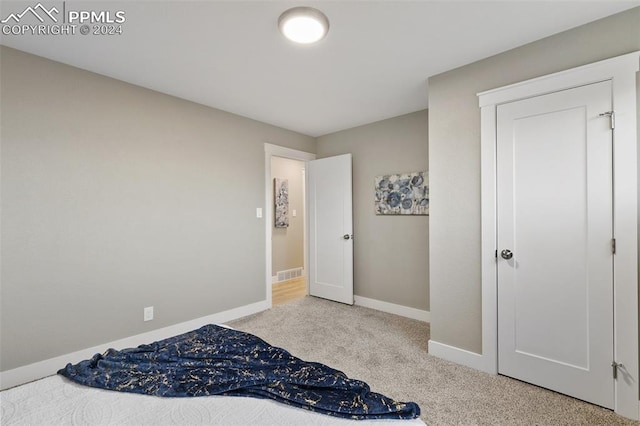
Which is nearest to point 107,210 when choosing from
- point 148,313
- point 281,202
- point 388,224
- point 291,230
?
point 148,313

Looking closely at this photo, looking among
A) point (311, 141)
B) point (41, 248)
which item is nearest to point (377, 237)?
point (311, 141)

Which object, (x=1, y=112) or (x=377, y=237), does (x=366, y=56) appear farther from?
(x=1, y=112)

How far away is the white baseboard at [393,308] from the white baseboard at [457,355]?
70 centimetres

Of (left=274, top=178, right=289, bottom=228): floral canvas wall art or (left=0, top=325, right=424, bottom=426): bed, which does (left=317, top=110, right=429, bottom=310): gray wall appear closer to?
(left=274, top=178, right=289, bottom=228): floral canvas wall art

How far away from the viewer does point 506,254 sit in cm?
219

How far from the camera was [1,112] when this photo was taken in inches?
81.4

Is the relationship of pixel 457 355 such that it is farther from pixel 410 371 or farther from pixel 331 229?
pixel 331 229

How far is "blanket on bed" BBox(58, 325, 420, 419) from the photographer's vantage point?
1085mm

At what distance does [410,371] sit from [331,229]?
229 centimetres

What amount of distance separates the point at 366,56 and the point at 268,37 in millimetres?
781

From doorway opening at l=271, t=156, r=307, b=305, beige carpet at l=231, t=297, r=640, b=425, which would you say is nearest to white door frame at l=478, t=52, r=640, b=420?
beige carpet at l=231, t=297, r=640, b=425

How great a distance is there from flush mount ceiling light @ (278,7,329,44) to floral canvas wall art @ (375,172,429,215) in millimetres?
2114

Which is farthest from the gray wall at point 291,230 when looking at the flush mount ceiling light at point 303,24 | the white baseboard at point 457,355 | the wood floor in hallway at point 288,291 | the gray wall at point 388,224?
the flush mount ceiling light at point 303,24

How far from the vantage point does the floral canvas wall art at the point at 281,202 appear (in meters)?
5.51
